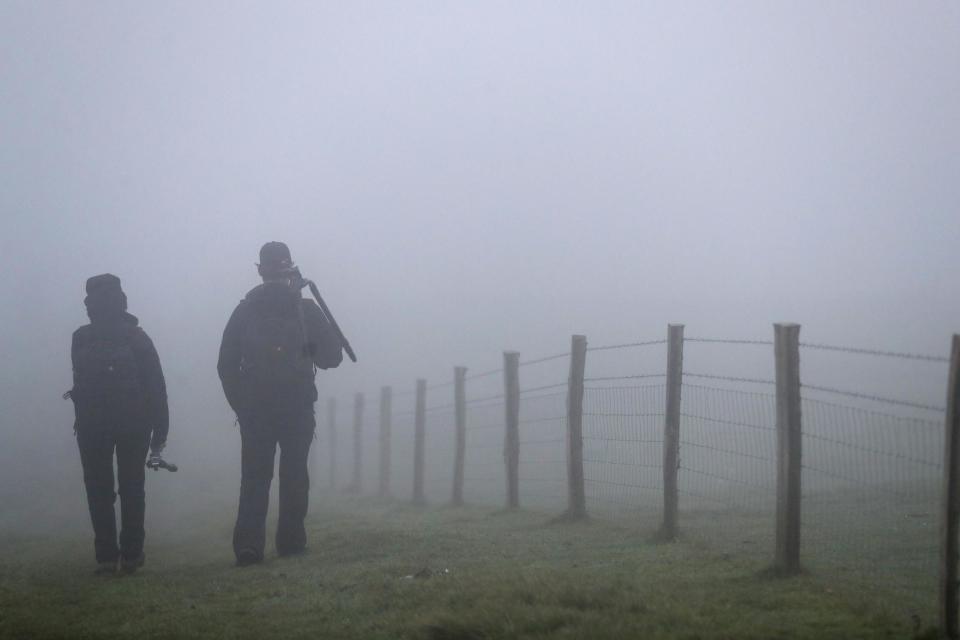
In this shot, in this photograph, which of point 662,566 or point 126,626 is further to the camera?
point 662,566

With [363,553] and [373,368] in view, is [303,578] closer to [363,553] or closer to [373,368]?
[363,553]

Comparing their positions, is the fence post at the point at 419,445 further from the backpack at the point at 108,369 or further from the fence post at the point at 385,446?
the backpack at the point at 108,369

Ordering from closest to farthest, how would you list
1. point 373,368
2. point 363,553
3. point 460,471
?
point 363,553
point 460,471
point 373,368

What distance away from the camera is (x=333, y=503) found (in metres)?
20.5

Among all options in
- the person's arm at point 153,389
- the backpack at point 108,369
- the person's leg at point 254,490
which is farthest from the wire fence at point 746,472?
the backpack at point 108,369

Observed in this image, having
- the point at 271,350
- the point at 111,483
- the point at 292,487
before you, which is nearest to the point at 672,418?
the point at 292,487

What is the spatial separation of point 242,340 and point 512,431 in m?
5.17

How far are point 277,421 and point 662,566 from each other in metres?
3.87

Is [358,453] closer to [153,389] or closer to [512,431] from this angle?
[512,431]

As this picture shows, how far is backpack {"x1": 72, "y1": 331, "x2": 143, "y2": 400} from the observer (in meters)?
9.58

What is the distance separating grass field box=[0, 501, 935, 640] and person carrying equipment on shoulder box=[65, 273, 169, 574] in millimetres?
445

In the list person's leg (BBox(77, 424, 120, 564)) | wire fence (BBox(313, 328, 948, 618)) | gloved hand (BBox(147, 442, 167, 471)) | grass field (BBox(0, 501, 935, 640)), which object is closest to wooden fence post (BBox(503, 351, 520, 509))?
wire fence (BBox(313, 328, 948, 618))

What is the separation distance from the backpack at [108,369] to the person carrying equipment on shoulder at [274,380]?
77 cm

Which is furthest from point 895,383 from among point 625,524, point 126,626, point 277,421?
point 126,626
